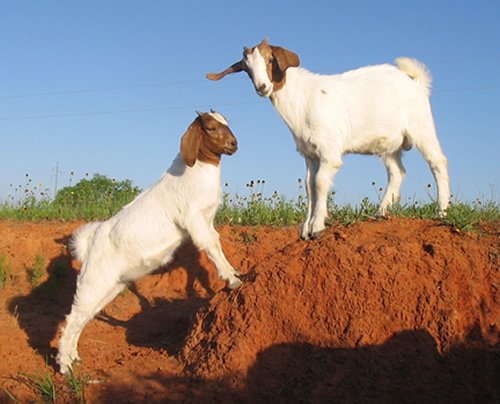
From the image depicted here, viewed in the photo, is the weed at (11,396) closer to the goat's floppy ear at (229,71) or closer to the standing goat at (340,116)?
the standing goat at (340,116)

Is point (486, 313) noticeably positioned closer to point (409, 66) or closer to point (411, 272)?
point (411, 272)

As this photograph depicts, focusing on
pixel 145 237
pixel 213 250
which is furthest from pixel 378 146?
pixel 145 237

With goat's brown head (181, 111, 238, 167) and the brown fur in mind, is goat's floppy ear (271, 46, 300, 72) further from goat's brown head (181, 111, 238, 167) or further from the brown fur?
goat's brown head (181, 111, 238, 167)

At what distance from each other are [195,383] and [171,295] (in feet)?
10.6

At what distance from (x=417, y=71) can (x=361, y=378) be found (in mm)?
4039

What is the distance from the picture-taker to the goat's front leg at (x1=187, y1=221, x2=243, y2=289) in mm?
4993

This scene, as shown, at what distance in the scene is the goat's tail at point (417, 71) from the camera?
636cm

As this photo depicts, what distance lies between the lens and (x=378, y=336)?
401 cm

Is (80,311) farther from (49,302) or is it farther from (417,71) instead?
(417,71)

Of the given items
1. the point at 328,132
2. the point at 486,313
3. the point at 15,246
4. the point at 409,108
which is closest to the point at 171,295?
the point at 15,246

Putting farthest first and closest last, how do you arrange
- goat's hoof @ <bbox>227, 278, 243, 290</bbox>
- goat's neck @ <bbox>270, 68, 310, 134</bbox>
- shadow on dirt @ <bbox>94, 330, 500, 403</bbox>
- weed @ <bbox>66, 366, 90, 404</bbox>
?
1. goat's neck @ <bbox>270, 68, 310, 134</bbox>
2. goat's hoof @ <bbox>227, 278, 243, 290</bbox>
3. weed @ <bbox>66, 366, 90, 404</bbox>
4. shadow on dirt @ <bbox>94, 330, 500, 403</bbox>

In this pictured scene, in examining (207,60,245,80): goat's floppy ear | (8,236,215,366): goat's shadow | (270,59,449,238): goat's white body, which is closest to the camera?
(270,59,449,238): goat's white body

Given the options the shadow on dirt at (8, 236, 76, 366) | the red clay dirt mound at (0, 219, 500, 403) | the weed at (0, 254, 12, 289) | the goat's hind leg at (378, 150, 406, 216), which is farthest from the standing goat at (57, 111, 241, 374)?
the weed at (0, 254, 12, 289)

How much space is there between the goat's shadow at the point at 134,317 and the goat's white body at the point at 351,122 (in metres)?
2.08
